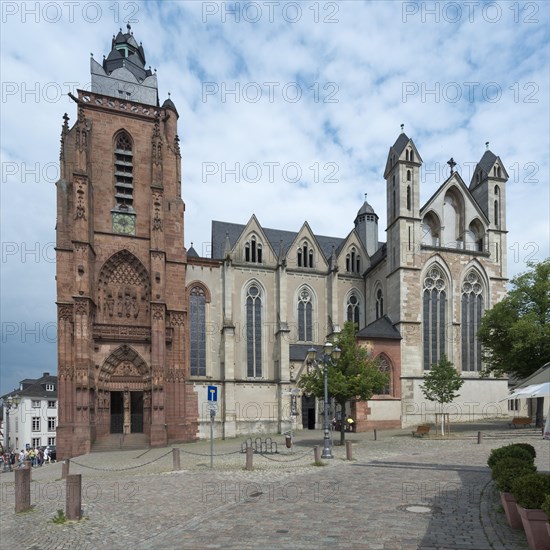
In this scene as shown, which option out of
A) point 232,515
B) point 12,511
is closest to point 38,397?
point 12,511

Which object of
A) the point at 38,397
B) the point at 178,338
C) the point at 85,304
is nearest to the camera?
the point at 85,304

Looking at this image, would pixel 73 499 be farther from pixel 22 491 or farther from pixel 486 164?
pixel 486 164

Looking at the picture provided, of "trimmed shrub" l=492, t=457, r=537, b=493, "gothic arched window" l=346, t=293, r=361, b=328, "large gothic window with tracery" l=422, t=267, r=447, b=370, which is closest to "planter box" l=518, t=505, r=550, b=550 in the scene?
"trimmed shrub" l=492, t=457, r=537, b=493

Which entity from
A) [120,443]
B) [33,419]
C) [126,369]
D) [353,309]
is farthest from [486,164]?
[33,419]

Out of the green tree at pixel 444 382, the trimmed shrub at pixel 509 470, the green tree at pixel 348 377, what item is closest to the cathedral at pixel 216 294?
the green tree at pixel 444 382

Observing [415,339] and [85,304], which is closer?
[85,304]

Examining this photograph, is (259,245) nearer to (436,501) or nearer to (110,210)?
(110,210)

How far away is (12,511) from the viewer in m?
12.2

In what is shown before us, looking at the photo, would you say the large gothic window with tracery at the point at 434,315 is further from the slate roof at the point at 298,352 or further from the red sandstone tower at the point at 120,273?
the red sandstone tower at the point at 120,273

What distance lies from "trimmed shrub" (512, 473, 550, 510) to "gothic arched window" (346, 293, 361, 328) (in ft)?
116

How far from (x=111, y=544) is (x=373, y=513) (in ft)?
16.7

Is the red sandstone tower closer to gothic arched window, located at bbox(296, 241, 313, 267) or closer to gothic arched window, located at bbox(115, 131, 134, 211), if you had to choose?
gothic arched window, located at bbox(115, 131, 134, 211)

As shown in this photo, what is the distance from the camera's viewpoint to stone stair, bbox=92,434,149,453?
30125 mm

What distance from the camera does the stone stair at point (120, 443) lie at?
98.8ft
